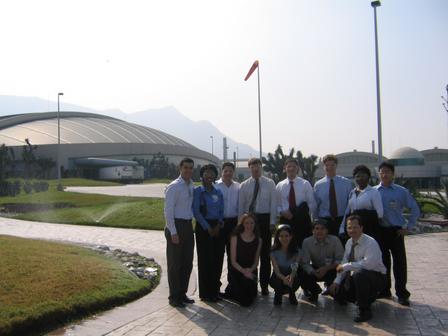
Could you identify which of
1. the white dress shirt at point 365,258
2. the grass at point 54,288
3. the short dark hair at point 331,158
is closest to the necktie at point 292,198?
the short dark hair at point 331,158

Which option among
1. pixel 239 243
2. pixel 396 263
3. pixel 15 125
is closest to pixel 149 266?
pixel 239 243

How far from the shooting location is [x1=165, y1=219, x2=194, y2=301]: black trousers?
594 centimetres

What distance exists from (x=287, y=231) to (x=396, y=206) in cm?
137

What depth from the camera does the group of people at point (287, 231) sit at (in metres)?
5.76

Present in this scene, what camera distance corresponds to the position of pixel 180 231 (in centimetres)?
608

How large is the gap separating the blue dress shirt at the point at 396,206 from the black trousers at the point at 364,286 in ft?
2.67

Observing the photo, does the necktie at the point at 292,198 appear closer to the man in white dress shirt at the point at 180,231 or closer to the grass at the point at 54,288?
the man in white dress shirt at the point at 180,231

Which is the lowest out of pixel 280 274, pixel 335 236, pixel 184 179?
pixel 280 274

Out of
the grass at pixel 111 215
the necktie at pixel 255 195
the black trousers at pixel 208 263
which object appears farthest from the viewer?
the grass at pixel 111 215

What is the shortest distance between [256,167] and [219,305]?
69.2 inches

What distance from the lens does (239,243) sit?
6.02m

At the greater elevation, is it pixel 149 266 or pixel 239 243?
pixel 239 243

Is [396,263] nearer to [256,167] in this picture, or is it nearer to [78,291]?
[256,167]

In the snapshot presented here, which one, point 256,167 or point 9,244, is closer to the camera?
point 256,167
